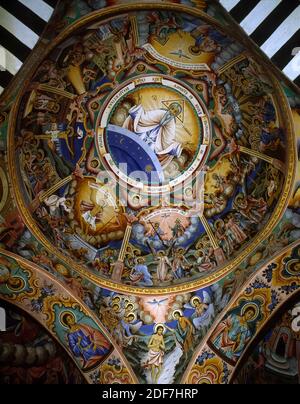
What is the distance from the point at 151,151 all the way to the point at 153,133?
0.42 metres

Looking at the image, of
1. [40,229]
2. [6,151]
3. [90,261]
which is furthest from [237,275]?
[6,151]

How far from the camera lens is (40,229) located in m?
15.9

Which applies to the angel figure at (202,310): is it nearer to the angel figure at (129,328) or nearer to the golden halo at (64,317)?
the angel figure at (129,328)

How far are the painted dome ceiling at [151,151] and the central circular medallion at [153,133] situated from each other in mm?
23

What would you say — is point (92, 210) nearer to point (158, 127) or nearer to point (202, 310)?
point (158, 127)

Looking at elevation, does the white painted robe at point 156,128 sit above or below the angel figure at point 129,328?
above

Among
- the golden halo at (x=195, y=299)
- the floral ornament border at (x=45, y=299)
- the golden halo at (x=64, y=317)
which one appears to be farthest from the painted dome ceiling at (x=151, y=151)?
the golden halo at (x=64, y=317)

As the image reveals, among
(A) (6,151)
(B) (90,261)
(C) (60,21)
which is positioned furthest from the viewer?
(B) (90,261)

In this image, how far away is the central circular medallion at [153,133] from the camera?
16688mm

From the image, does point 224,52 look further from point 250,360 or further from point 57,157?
point 250,360

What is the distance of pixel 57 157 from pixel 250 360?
6066 mm

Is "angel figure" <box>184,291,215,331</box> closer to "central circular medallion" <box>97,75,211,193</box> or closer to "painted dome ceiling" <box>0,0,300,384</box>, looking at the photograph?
"painted dome ceiling" <box>0,0,300,384</box>

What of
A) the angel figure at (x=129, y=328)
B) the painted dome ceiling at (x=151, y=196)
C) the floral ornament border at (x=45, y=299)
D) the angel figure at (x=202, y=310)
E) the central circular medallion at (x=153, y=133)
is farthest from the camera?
the central circular medallion at (x=153, y=133)

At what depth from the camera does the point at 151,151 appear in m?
17.1
